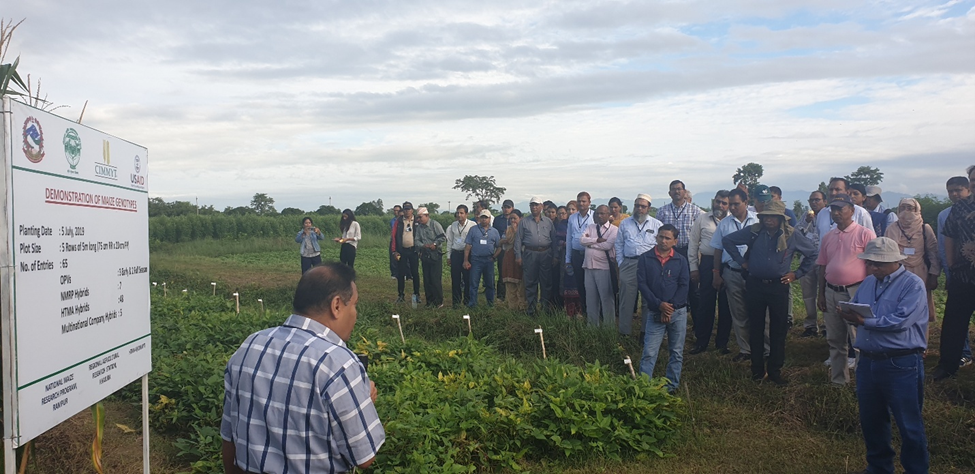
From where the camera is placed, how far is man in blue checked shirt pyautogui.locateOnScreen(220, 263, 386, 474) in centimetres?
271

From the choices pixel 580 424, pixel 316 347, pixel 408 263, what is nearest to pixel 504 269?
pixel 408 263

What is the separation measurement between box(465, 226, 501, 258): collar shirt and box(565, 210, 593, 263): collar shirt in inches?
80.6

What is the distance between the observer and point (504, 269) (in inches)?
491

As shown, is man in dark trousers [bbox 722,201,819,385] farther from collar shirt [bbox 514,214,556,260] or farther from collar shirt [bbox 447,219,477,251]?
collar shirt [bbox 447,219,477,251]

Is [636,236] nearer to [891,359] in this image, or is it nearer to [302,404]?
[891,359]

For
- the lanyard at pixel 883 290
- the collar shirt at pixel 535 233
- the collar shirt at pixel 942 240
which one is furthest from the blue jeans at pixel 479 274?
the lanyard at pixel 883 290

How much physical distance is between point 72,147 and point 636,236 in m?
6.99

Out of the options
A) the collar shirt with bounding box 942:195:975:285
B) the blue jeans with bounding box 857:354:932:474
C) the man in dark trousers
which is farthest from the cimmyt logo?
the collar shirt with bounding box 942:195:975:285

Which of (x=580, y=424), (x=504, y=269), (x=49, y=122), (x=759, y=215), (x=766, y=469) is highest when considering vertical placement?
(x=49, y=122)

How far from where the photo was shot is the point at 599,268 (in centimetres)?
1011

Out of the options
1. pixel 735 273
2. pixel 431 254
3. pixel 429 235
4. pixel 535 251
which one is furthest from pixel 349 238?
pixel 735 273

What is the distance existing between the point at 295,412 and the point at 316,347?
0.26 m

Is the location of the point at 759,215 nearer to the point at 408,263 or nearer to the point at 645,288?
the point at 645,288

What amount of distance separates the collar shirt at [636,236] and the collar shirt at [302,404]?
6.81 m
